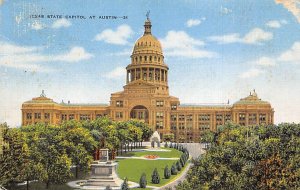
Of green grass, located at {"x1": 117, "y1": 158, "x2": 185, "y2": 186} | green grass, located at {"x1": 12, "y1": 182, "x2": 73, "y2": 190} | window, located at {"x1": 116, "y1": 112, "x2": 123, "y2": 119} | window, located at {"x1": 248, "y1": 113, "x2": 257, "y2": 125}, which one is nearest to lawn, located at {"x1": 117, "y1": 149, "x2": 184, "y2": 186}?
green grass, located at {"x1": 117, "y1": 158, "x2": 185, "y2": 186}

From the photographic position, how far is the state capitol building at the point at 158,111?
113m

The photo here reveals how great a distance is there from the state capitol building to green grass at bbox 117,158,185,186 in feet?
162

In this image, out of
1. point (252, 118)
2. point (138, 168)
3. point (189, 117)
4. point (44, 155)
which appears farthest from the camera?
point (189, 117)

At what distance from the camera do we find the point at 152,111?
11412cm

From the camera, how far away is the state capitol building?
113m

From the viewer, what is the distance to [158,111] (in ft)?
376

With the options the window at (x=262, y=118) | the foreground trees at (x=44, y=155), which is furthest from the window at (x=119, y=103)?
the foreground trees at (x=44, y=155)

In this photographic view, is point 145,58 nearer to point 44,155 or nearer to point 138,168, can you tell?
point 138,168

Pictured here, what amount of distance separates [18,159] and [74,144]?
9290 millimetres

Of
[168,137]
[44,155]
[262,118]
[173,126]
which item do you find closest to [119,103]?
[173,126]

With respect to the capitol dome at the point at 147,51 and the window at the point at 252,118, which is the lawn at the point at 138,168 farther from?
the capitol dome at the point at 147,51

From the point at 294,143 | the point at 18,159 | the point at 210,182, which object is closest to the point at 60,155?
the point at 18,159

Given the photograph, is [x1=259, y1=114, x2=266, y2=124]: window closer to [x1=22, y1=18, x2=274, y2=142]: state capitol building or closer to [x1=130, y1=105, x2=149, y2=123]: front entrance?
[x1=22, y1=18, x2=274, y2=142]: state capitol building

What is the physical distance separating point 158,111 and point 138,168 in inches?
2331
